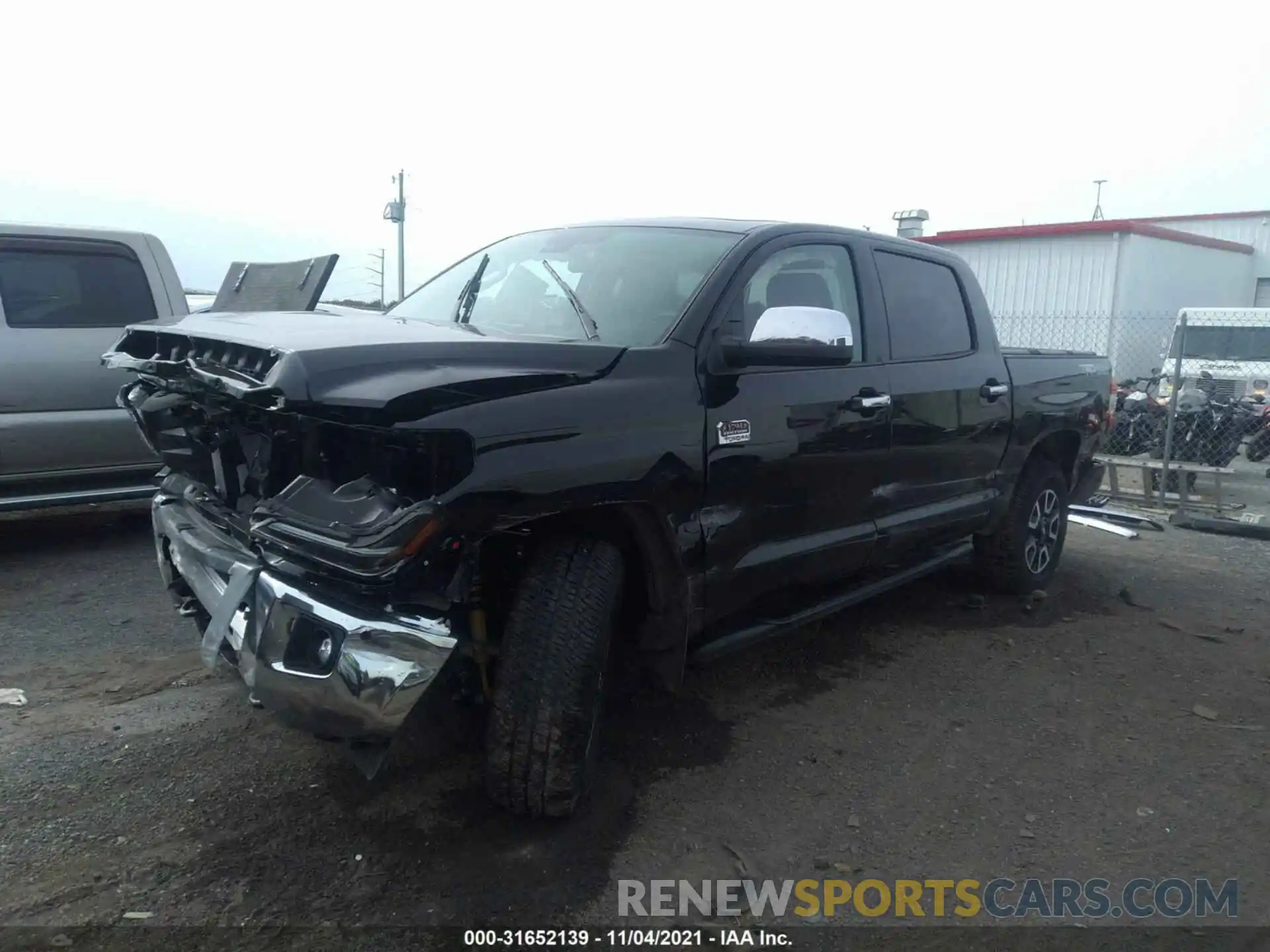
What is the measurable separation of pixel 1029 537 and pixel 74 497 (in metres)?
5.35

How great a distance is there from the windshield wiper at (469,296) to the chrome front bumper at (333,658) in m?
1.51

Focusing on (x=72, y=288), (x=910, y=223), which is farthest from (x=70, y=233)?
(x=910, y=223)

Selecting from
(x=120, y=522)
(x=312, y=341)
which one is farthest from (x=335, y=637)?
(x=120, y=522)

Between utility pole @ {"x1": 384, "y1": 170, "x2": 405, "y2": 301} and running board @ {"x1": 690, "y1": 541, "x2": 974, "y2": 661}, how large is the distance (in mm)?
12851

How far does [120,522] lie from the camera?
6.59 meters

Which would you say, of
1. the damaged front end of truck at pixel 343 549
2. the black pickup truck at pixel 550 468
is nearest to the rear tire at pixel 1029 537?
the black pickup truck at pixel 550 468

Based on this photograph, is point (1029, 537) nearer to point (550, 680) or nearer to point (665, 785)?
point (665, 785)

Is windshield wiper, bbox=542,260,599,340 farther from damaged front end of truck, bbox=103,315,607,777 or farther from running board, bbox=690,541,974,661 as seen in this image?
running board, bbox=690,541,974,661

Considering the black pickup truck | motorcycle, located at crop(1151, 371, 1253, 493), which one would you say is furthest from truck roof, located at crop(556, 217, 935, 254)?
motorcycle, located at crop(1151, 371, 1253, 493)

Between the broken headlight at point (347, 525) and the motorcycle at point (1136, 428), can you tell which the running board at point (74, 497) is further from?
the motorcycle at point (1136, 428)

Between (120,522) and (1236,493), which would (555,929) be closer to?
(120,522)

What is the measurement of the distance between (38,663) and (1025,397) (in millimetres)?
4814

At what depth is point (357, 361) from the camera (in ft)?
8.16

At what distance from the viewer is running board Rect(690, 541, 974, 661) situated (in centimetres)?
335
